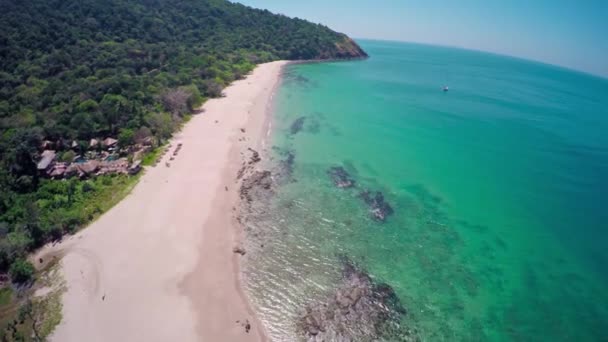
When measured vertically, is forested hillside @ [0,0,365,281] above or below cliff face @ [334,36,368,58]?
below

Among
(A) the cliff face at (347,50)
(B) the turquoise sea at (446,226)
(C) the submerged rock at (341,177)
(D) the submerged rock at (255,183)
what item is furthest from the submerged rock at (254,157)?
(A) the cliff face at (347,50)

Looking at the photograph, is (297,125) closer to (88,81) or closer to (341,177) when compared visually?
(341,177)

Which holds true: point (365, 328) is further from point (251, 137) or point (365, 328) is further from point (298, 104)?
point (298, 104)

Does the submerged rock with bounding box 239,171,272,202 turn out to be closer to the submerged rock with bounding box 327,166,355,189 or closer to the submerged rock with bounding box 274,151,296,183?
the submerged rock with bounding box 274,151,296,183

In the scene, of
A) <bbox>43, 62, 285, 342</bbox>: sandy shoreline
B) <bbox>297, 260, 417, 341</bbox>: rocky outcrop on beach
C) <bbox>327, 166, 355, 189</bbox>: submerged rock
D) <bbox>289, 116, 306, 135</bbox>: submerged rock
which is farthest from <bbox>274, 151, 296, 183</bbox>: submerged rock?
<bbox>297, 260, 417, 341</bbox>: rocky outcrop on beach

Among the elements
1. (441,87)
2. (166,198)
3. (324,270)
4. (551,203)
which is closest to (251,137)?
(166,198)

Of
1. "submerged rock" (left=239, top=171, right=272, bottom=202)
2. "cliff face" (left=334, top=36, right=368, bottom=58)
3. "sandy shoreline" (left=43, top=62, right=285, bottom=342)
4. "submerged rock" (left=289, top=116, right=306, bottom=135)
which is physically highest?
"cliff face" (left=334, top=36, right=368, bottom=58)

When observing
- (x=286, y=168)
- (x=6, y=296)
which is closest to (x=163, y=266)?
(x=6, y=296)
